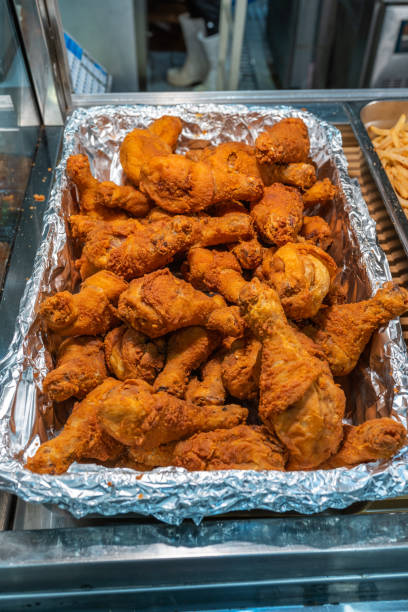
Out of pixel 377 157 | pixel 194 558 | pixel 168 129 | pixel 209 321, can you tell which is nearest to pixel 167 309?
pixel 209 321

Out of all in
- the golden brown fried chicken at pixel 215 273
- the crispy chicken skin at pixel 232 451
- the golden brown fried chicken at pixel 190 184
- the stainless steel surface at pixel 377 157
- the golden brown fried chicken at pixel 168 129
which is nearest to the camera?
the crispy chicken skin at pixel 232 451

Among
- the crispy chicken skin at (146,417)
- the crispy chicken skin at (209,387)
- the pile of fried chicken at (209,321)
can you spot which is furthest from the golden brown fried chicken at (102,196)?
the crispy chicken skin at (146,417)

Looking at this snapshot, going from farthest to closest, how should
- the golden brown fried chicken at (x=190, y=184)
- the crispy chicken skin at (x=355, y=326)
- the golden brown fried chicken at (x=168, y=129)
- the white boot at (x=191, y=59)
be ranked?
the white boot at (x=191, y=59), the golden brown fried chicken at (x=168, y=129), the golden brown fried chicken at (x=190, y=184), the crispy chicken skin at (x=355, y=326)

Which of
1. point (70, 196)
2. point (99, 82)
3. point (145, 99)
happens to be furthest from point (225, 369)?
point (99, 82)

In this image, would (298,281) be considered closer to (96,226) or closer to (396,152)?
(96,226)

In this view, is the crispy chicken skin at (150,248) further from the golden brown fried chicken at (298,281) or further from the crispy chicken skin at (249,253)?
the golden brown fried chicken at (298,281)

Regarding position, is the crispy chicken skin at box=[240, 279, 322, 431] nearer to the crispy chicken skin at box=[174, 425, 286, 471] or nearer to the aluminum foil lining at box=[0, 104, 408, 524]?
the crispy chicken skin at box=[174, 425, 286, 471]

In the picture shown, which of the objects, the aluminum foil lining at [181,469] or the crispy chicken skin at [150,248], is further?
the crispy chicken skin at [150,248]
